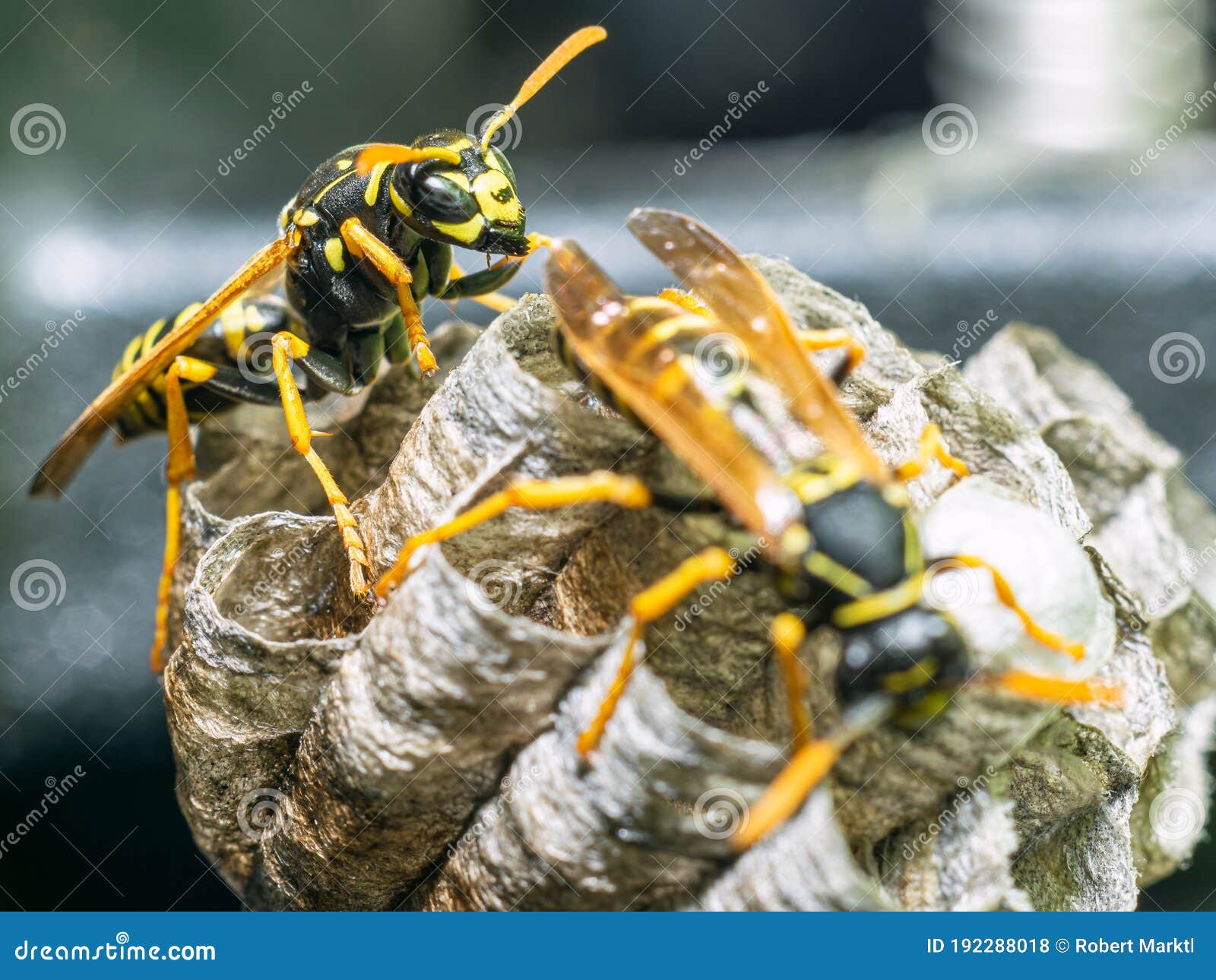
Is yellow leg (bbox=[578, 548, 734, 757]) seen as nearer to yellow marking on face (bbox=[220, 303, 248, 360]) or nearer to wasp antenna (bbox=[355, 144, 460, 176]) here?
wasp antenna (bbox=[355, 144, 460, 176])

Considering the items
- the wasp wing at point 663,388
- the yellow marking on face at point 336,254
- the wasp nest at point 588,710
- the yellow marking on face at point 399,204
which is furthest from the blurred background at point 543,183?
the wasp wing at point 663,388

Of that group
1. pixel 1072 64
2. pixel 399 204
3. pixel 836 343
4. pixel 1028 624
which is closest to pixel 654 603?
pixel 1028 624

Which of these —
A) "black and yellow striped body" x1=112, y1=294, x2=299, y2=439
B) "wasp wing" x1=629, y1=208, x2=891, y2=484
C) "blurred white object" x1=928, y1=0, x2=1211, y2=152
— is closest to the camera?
"wasp wing" x1=629, y1=208, x2=891, y2=484

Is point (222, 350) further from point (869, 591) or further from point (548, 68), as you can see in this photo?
point (869, 591)

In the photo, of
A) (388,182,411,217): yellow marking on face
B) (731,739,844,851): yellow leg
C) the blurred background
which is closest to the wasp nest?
(731,739,844,851): yellow leg

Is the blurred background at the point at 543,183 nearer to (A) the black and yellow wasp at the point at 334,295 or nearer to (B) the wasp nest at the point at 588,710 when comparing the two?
(A) the black and yellow wasp at the point at 334,295

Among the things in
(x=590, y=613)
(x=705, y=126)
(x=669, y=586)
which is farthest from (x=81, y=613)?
(x=705, y=126)

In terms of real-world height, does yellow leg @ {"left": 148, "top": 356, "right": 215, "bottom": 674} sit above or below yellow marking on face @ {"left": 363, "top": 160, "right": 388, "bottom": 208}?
below

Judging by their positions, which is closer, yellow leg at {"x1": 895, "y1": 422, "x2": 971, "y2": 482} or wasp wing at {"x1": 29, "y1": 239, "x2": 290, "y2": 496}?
yellow leg at {"x1": 895, "y1": 422, "x2": 971, "y2": 482}
